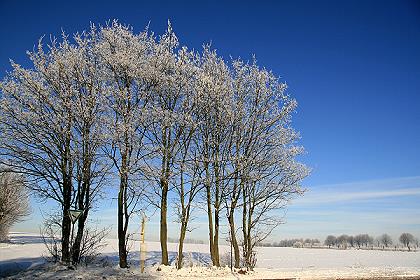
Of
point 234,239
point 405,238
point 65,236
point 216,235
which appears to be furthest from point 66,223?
point 405,238

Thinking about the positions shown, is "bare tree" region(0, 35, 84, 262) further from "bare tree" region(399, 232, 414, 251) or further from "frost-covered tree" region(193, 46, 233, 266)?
"bare tree" region(399, 232, 414, 251)

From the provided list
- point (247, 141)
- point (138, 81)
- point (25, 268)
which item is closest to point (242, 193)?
point (247, 141)

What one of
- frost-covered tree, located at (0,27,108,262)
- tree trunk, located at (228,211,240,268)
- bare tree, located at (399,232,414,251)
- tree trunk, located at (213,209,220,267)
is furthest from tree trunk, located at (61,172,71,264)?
bare tree, located at (399,232,414,251)

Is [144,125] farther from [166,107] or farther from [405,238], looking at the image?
[405,238]

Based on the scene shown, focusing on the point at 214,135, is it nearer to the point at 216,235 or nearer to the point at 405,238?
the point at 216,235

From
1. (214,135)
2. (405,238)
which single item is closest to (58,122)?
(214,135)

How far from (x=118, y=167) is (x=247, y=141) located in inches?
306

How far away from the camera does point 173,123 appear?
62.5 ft

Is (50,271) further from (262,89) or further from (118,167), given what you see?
(262,89)

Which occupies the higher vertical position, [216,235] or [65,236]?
[65,236]

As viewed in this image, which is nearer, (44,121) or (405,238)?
Answer: (44,121)

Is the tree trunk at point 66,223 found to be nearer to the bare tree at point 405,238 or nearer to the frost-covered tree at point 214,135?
the frost-covered tree at point 214,135

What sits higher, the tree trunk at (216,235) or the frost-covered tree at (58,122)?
the frost-covered tree at (58,122)

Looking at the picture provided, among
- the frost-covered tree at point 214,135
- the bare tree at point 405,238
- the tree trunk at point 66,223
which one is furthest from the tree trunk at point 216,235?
the bare tree at point 405,238
